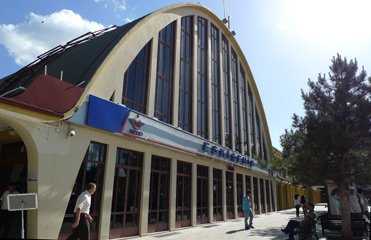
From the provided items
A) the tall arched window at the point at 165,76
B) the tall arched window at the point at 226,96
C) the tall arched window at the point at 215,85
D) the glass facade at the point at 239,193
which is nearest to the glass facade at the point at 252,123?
the glass facade at the point at 239,193

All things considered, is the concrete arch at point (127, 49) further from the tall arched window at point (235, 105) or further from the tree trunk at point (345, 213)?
the tree trunk at point (345, 213)

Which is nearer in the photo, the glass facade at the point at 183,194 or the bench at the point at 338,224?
the bench at the point at 338,224

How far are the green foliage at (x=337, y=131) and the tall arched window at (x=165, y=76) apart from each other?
662 cm

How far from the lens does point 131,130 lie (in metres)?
12.7

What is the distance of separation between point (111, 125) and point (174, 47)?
8139mm

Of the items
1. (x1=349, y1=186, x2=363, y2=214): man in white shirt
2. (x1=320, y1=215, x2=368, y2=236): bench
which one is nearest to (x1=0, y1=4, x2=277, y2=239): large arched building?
(x1=320, y1=215, x2=368, y2=236): bench

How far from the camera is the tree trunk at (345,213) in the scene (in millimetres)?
11562

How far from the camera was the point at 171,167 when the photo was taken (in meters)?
15.5

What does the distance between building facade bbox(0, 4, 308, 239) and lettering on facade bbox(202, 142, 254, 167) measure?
77mm

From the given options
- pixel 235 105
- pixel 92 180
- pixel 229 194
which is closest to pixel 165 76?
pixel 92 180

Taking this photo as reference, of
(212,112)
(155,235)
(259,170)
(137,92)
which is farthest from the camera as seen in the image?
(259,170)

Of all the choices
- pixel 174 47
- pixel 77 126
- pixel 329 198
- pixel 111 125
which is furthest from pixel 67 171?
pixel 329 198

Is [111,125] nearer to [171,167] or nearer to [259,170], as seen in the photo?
[171,167]

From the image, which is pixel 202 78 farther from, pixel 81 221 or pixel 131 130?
pixel 81 221
